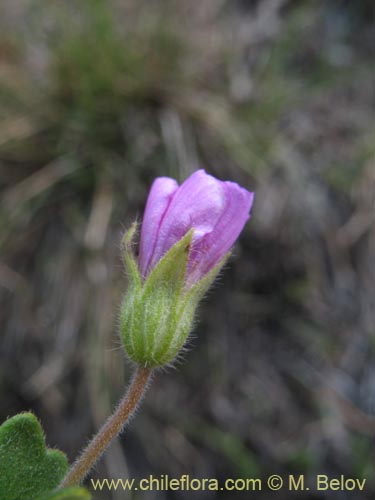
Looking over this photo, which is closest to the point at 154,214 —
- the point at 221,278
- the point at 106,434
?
the point at 106,434

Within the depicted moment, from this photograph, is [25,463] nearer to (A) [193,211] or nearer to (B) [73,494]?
(B) [73,494]

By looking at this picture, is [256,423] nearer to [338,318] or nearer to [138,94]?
[338,318]

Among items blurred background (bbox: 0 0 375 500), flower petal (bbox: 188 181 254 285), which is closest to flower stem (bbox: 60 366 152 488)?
flower petal (bbox: 188 181 254 285)

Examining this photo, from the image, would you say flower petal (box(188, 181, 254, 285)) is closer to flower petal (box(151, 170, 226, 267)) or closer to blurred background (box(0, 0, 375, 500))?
flower petal (box(151, 170, 226, 267))

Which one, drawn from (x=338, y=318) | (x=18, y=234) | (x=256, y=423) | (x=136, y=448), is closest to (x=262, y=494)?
(x=256, y=423)

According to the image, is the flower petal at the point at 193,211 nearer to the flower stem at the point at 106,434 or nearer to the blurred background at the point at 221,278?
the flower stem at the point at 106,434

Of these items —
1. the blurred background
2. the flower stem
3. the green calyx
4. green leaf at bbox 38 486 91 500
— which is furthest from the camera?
the blurred background
